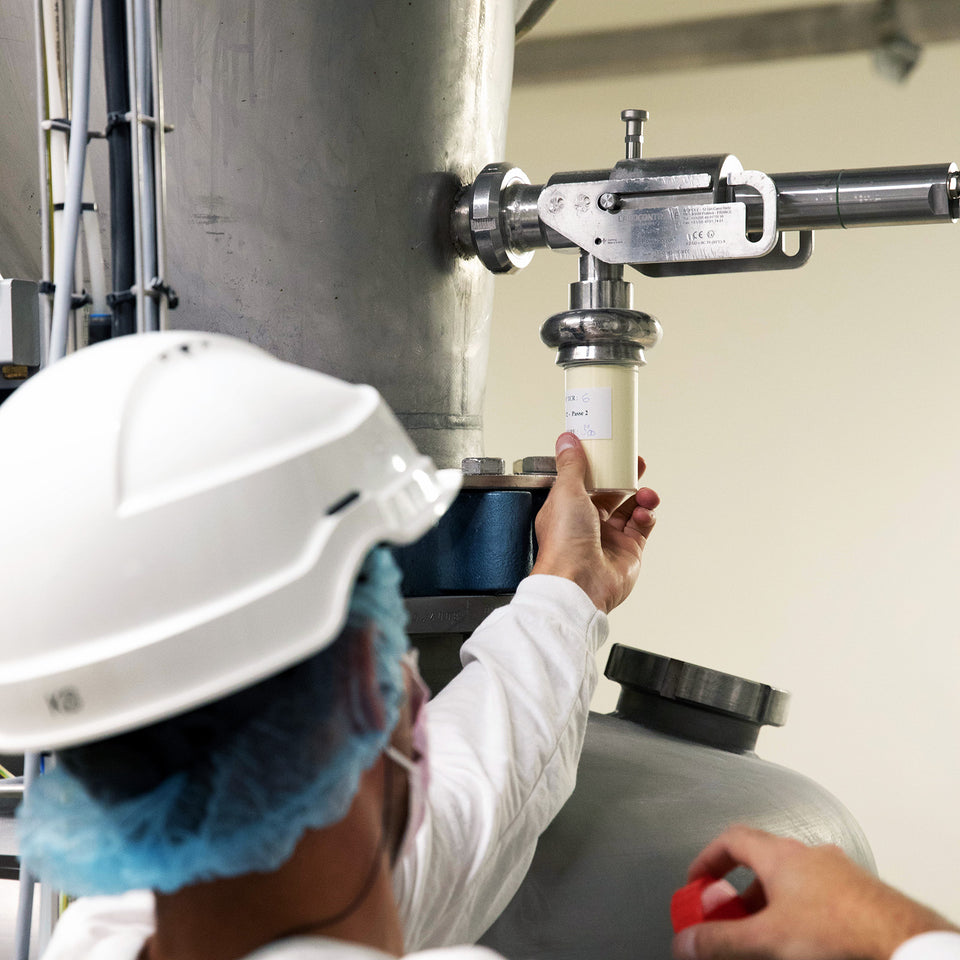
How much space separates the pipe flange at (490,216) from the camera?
109cm

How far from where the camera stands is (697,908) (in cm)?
75

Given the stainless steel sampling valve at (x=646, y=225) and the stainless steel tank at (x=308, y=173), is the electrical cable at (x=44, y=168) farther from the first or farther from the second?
the stainless steel sampling valve at (x=646, y=225)

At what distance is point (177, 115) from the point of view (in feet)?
3.32

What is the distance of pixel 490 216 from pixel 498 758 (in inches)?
21.3

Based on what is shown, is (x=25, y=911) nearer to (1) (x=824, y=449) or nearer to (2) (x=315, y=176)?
(2) (x=315, y=176)

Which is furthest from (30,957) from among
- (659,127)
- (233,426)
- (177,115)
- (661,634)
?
(659,127)

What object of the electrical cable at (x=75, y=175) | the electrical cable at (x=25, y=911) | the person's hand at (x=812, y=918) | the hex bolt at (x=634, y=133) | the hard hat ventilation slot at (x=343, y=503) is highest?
the hex bolt at (x=634, y=133)

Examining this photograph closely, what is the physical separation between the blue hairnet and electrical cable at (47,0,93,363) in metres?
0.41

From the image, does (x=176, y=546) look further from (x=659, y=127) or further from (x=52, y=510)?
(x=659, y=127)

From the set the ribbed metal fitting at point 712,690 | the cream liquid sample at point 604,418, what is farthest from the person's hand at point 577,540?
the ribbed metal fitting at point 712,690

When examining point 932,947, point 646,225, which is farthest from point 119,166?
point 932,947

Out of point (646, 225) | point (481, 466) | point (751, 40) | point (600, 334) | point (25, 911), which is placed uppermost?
point (751, 40)

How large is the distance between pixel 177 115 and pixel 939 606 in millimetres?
2253

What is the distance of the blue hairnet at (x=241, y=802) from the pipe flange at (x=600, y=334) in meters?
0.52
